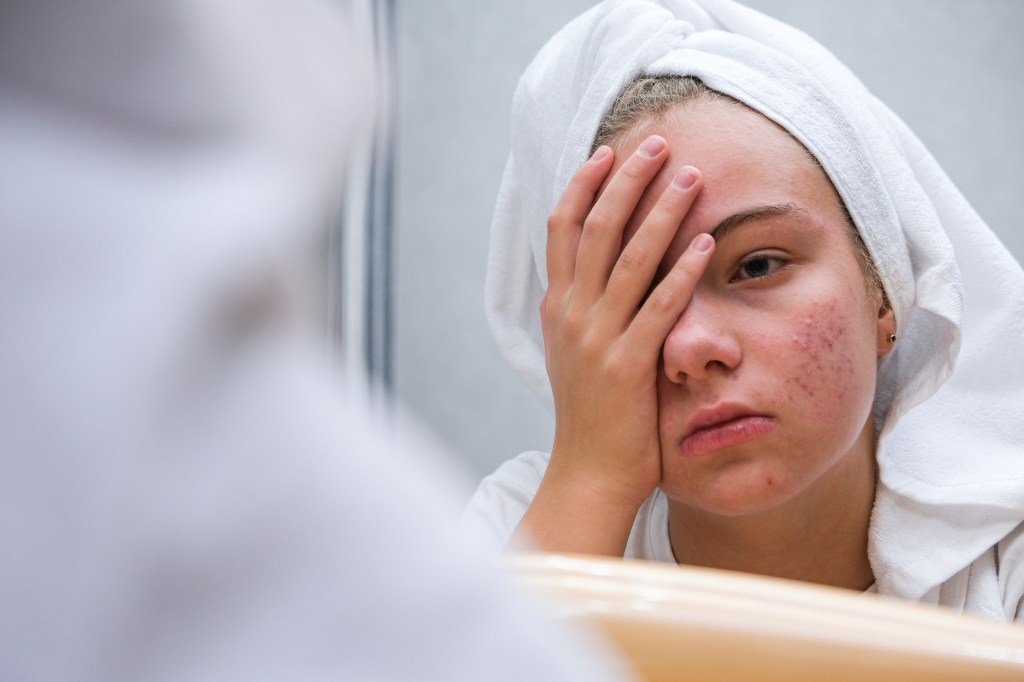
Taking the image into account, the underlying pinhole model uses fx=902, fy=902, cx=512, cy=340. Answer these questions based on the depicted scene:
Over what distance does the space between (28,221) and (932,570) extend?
803 millimetres

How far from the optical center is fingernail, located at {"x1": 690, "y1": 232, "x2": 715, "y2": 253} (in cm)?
73

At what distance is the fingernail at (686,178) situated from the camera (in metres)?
0.74

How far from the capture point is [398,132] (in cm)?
189

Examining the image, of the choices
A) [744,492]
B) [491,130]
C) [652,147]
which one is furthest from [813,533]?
[491,130]

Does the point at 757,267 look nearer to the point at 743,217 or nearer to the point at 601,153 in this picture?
the point at 743,217

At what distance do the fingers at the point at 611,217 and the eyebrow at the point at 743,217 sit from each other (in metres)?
0.08

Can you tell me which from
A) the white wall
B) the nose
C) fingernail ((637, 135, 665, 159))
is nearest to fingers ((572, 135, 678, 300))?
fingernail ((637, 135, 665, 159))

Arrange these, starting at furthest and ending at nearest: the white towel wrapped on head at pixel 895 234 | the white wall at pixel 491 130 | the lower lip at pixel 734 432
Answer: the white wall at pixel 491 130 → the white towel wrapped on head at pixel 895 234 → the lower lip at pixel 734 432

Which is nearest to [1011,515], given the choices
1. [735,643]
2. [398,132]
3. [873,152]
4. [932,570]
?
[932,570]

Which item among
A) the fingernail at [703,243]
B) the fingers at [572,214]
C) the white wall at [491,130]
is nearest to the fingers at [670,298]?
the fingernail at [703,243]

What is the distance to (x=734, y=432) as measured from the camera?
698 mm

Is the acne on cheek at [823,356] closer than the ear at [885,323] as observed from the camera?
Yes

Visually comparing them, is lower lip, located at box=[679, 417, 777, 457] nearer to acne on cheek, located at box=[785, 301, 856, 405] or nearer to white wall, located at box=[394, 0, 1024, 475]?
acne on cheek, located at box=[785, 301, 856, 405]

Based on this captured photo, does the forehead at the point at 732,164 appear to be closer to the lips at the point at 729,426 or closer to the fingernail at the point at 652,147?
the fingernail at the point at 652,147
